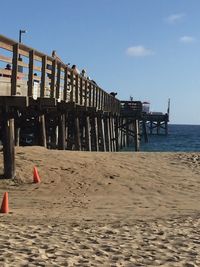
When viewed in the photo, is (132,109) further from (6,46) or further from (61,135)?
(6,46)

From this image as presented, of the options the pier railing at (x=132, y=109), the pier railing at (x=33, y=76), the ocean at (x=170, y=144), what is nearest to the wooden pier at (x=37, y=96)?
the pier railing at (x=33, y=76)

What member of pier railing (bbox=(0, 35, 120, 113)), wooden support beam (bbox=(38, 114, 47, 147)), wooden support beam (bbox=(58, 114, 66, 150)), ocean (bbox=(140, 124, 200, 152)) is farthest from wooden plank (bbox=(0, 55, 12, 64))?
ocean (bbox=(140, 124, 200, 152))

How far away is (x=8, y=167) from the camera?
1373 centimetres

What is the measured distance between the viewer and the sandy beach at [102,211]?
6980 millimetres

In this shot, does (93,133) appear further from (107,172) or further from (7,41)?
(7,41)

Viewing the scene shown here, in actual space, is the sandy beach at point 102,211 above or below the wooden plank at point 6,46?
below

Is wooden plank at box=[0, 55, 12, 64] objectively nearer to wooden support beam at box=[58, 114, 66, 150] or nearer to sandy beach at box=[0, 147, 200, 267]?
sandy beach at box=[0, 147, 200, 267]

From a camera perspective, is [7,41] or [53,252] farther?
[7,41]

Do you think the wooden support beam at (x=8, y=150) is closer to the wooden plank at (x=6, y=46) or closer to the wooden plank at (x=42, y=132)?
the wooden plank at (x=6, y=46)

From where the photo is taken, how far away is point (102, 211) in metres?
10.9

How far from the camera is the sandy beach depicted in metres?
6.98

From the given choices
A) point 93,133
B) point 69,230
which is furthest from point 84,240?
point 93,133

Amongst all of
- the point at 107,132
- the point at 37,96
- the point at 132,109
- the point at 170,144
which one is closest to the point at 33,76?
the point at 37,96

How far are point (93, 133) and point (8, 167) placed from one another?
1530 centimetres
